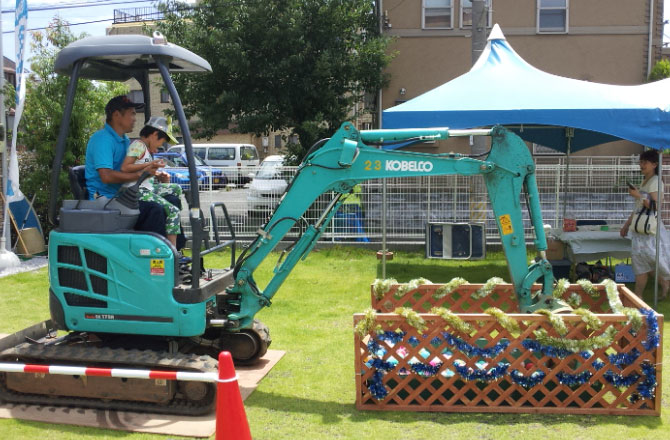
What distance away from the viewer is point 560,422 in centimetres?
502

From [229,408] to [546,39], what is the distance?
18576 mm

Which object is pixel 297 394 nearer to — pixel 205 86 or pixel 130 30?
pixel 205 86

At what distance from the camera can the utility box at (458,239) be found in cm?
1182

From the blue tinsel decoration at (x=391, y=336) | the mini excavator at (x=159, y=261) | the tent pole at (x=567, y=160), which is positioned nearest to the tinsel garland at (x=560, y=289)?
the mini excavator at (x=159, y=261)

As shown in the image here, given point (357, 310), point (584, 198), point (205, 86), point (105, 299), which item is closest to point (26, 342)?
point (105, 299)

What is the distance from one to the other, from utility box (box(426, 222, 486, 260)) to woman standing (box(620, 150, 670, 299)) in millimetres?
3165

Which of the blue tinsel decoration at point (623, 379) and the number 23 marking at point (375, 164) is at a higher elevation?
the number 23 marking at point (375, 164)

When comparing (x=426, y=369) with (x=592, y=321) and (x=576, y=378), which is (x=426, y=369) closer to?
(x=576, y=378)

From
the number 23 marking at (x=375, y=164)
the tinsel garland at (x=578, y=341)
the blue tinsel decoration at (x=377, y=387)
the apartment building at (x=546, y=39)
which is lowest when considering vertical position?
the blue tinsel decoration at (x=377, y=387)

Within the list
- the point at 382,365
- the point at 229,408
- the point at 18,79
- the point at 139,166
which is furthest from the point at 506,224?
the point at 18,79

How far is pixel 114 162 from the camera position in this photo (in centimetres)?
565

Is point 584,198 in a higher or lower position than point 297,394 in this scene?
higher

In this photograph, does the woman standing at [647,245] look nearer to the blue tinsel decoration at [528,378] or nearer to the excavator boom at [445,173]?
the excavator boom at [445,173]

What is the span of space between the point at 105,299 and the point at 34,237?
25.9 feet
